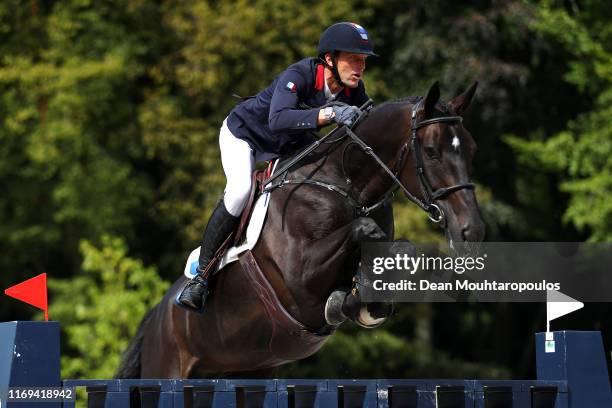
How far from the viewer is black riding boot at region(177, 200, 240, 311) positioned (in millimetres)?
6117

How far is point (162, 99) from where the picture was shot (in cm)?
1691

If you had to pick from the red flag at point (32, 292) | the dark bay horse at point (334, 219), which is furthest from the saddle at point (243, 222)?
the red flag at point (32, 292)

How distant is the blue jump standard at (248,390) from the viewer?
438 centimetres

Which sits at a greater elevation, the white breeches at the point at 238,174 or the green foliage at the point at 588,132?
the green foliage at the point at 588,132

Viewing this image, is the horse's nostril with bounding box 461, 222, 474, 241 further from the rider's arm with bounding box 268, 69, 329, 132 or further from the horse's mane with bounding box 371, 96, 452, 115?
the rider's arm with bounding box 268, 69, 329, 132

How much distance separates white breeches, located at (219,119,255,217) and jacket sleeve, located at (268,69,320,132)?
0.44m

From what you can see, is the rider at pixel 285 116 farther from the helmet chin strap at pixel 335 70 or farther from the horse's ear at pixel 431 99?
the horse's ear at pixel 431 99

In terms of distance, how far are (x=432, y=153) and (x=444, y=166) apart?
11 centimetres

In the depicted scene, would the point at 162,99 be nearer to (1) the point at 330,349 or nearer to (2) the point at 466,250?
(1) the point at 330,349

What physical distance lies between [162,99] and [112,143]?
1292 millimetres

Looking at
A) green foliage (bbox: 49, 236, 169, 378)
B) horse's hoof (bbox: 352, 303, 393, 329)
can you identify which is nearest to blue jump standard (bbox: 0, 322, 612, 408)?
horse's hoof (bbox: 352, 303, 393, 329)

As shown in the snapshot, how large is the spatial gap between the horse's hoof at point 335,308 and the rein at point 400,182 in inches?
19.1

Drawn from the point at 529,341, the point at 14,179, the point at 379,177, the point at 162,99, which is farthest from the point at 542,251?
the point at 379,177

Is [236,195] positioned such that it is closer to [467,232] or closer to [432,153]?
[432,153]
